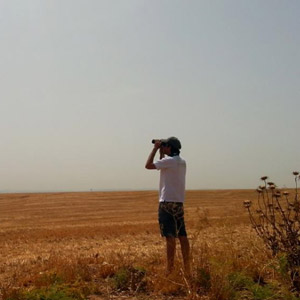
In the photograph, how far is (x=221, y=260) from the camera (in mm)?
4598

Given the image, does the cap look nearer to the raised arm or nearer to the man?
the man

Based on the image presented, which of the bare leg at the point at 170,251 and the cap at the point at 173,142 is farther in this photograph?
the cap at the point at 173,142

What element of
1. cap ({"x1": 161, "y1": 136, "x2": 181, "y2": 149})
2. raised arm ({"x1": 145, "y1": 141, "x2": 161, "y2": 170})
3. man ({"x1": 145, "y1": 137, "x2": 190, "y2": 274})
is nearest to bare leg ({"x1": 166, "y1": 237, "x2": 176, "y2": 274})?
man ({"x1": 145, "y1": 137, "x2": 190, "y2": 274})

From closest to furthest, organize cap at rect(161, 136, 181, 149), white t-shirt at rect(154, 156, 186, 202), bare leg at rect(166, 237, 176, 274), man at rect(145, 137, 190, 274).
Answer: bare leg at rect(166, 237, 176, 274) → man at rect(145, 137, 190, 274) → white t-shirt at rect(154, 156, 186, 202) → cap at rect(161, 136, 181, 149)

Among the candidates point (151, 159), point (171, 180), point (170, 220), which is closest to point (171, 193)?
point (171, 180)

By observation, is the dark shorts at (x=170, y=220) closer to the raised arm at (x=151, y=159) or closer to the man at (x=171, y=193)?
the man at (x=171, y=193)

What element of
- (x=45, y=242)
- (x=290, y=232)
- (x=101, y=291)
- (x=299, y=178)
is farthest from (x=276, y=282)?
(x=45, y=242)

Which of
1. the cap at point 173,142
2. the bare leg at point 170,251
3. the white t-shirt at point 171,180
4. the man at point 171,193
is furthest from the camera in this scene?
the cap at point 173,142

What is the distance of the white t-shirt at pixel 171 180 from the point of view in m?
5.32

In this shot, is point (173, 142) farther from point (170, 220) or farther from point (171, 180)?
point (170, 220)

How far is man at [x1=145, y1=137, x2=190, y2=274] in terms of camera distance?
5.10 meters

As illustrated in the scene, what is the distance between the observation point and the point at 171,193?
5320 millimetres

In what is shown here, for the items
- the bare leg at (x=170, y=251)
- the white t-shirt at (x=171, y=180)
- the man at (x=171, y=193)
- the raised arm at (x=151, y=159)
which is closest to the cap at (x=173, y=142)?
the man at (x=171, y=193)

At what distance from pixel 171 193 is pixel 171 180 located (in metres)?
0.17
